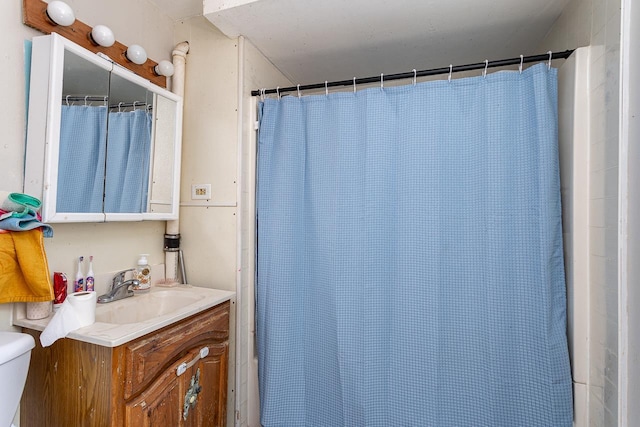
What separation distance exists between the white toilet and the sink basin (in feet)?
1.01

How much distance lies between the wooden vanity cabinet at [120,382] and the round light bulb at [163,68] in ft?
4.02

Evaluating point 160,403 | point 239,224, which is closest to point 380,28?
point 239,224

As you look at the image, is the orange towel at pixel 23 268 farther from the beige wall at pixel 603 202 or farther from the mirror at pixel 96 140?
the beige wall at pixel 603 202

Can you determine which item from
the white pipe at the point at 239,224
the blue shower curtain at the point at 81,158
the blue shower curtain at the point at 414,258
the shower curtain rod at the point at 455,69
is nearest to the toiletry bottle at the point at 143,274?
the blue shower curtain at the point at 81,158

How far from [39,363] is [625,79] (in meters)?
2.20

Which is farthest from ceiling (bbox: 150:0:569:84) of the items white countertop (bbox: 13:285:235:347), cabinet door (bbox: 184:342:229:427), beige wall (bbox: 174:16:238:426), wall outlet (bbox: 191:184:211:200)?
cabinet door (bbox: 184:342:229:427)

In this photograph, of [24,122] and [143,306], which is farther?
[143,306]

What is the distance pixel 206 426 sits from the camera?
54.0 inches

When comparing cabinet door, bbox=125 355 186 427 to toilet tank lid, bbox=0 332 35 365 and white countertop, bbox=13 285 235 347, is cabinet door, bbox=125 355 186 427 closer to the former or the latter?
white countertop, bbox=13 285 235 347

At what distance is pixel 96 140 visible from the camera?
1.29m

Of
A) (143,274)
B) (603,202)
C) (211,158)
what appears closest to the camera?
(603,202)

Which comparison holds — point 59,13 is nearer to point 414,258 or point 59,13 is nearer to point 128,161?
point 128,161

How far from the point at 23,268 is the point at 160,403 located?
0.65m

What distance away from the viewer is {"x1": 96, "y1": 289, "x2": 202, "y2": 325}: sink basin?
1.29 meters
